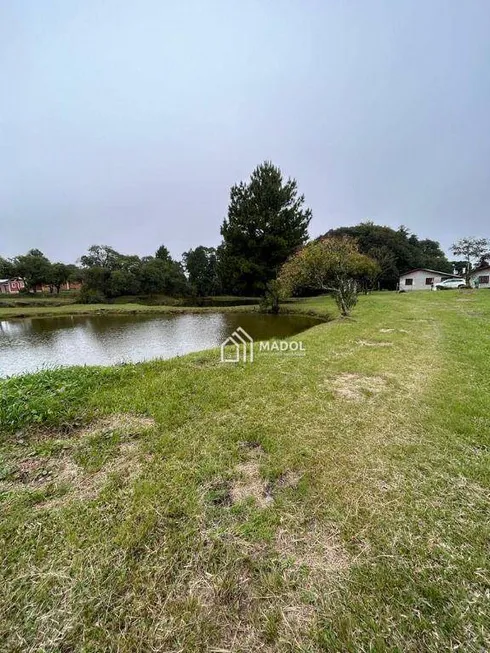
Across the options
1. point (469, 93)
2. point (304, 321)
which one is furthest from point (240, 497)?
point (469, 93)

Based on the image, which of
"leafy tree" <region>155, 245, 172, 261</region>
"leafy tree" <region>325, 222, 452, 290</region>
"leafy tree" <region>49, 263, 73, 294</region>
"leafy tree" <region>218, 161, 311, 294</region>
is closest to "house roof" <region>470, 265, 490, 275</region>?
"leafy tree" <region>325, 222, 452, 290</region>

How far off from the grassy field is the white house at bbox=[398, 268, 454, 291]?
100 feet

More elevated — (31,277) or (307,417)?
(31,277)

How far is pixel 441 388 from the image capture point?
3824mm

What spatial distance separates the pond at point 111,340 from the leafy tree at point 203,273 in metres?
23.7

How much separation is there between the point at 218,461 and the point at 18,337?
1254 cm

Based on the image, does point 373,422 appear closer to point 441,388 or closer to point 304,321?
point 441,388

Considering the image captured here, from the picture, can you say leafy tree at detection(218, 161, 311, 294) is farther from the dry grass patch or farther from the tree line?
the dry grass patch

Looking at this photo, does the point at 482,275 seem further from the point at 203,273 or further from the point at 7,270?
the point at 7,270

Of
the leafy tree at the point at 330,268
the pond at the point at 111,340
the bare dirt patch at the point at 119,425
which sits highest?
the leafy tree at the point at 330,268

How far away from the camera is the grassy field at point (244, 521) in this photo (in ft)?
4.10

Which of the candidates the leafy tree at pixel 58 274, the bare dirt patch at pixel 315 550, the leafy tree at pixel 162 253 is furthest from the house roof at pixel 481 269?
the leafy tree at pixel 58 274

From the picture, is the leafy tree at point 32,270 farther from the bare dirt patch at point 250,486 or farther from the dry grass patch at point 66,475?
the bare dirt patch at point 250,486

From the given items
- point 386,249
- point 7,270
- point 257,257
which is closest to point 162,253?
point 7,270
